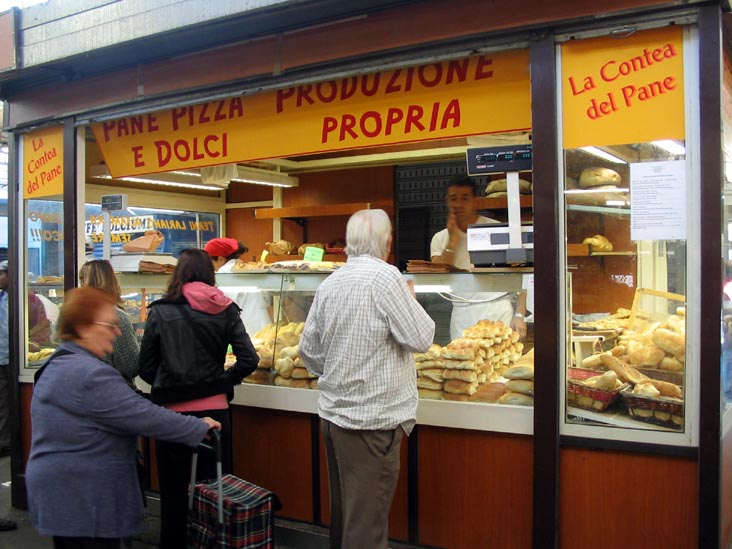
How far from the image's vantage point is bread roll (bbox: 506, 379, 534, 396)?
3.43 meters

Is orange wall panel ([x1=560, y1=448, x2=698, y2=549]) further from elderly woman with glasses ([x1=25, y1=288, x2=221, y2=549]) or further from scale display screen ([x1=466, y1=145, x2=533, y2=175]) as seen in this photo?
elderly woman with glasses ([x1=25, y1=288, x2=221, y2=549])

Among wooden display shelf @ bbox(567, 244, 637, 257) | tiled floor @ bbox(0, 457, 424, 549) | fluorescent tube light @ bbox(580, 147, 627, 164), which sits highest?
fluorescent tube light @ bbox(580, 147, 627, 164)

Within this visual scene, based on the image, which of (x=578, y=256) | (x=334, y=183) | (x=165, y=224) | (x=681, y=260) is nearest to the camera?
(x=681, y=260)

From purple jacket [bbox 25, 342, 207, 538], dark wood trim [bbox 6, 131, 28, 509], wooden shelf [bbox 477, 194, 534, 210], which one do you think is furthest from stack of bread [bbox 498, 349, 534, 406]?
dark wood trim [bbox 6, 131, 28, 509]

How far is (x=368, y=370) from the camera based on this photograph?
2826mm

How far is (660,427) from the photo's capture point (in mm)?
2979

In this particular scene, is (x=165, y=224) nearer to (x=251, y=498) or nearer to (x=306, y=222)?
(x=306, y=222)

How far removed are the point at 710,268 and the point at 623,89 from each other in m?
0.89

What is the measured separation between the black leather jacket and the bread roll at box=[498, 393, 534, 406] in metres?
1.35

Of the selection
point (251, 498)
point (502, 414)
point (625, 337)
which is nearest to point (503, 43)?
point (625, 337)

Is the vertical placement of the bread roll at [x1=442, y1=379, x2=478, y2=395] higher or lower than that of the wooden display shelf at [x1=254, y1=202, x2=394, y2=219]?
lower

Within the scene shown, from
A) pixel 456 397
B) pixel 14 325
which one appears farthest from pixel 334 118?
pixel 14 325

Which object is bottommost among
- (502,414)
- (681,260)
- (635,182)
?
(502,414)

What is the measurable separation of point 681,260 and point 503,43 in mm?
1321
